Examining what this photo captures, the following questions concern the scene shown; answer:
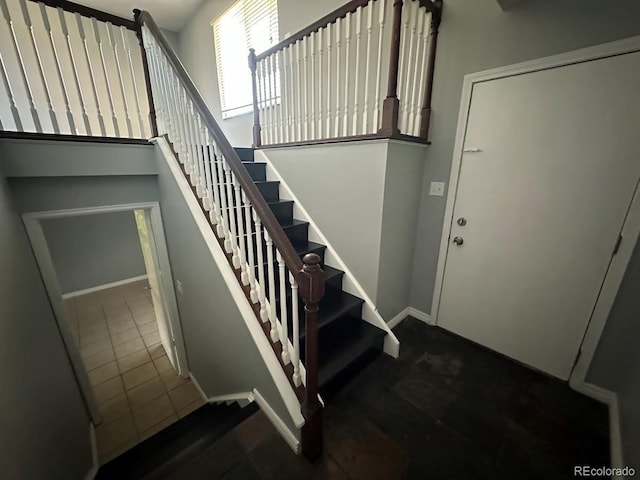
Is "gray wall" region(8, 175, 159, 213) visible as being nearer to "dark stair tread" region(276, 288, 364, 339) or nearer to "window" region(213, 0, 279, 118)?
"dark stair tread" region(276, 288, 364, 339)

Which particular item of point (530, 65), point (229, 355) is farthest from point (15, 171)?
point (530, 65)

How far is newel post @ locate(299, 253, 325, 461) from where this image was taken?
1072 millimetres

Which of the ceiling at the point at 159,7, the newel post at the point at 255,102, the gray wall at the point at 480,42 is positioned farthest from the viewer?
the ceiling at the point at 159,7

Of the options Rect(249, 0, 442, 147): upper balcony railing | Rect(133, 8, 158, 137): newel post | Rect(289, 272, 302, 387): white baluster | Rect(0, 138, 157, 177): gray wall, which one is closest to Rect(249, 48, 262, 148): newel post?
Rect(249, 0, 442, 147): upper balcony railing

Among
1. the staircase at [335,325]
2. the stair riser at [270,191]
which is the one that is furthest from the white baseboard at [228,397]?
the stair riser at [270,191]

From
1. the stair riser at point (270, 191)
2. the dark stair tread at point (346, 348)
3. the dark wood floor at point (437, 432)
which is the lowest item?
the dark wood floor at point (437, 432)

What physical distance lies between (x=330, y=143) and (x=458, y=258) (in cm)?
138

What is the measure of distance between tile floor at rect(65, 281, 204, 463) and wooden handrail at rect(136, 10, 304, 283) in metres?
2.44

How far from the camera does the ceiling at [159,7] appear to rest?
140 inches

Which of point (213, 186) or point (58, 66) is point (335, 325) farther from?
point (58, 66)

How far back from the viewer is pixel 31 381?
4.65 ft

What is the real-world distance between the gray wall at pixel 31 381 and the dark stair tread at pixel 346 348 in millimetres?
1410

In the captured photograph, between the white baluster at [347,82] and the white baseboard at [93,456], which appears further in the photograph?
the white baseboard at [93,456]

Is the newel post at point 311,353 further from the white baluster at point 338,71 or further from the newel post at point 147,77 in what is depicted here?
the newel post at point 147,77
